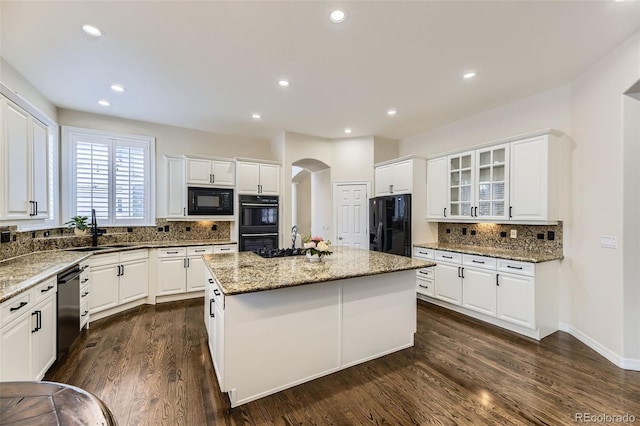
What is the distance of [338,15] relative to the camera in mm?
2086

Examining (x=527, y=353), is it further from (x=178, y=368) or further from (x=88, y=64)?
(x=88, y=64)

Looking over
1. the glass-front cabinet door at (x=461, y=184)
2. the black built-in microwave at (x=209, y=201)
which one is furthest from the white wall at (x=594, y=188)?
the black built-in microwave at (x=209, y=201)

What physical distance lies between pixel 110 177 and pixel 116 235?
0.96 metres

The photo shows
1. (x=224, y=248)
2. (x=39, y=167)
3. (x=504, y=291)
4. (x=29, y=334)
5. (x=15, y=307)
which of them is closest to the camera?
(x=15, y=307)

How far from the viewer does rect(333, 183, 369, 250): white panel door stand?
5359mm

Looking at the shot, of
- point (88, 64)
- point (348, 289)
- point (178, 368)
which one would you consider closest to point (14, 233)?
point (88, 64)

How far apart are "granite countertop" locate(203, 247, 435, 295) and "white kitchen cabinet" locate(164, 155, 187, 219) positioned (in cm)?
207

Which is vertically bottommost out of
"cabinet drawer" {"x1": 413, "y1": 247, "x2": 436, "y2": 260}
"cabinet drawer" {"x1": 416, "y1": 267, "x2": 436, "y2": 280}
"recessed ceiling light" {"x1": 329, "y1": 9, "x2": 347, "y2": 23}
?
"cabinet drawer" {"x1": 416, "y1": 267, "x2": 436, "y2": 280}

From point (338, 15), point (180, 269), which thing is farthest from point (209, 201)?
point (338, 15)

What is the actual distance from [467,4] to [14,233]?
4871 mm

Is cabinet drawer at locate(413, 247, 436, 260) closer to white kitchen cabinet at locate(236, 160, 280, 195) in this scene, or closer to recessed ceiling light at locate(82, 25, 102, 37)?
white kitchen cabinet at locate(236, 160, 280, 195)

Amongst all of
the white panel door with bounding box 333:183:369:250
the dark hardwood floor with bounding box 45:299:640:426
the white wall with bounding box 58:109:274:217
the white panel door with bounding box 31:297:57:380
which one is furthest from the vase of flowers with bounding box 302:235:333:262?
the white wall with bounding box 58:109:274:217

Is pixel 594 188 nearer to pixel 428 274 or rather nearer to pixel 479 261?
pixel 479 261

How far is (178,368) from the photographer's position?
2.49 meters
